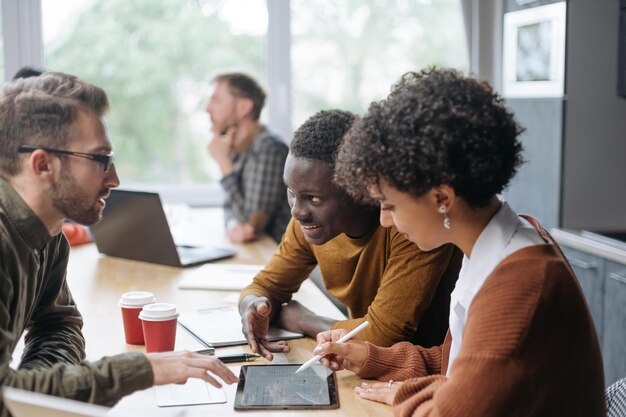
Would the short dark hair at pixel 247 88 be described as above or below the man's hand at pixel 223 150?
above

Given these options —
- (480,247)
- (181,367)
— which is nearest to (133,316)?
(181,367)

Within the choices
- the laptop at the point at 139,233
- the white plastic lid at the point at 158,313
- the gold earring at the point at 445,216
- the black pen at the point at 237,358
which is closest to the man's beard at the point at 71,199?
the white plastic lid at the point at 158,313

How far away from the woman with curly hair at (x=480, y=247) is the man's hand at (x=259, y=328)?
0.45 meters

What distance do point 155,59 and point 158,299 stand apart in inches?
94.8

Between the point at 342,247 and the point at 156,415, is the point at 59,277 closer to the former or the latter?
the point at 156,415

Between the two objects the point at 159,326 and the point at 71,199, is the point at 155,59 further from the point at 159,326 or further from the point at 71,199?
the point at 71,199

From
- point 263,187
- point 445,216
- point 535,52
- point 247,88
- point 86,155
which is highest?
point 535,52

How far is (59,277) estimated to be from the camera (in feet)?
5.61

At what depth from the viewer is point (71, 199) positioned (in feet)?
4.87

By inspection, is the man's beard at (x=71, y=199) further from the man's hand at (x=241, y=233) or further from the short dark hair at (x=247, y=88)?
the short dark hair at (x=247, y=88)

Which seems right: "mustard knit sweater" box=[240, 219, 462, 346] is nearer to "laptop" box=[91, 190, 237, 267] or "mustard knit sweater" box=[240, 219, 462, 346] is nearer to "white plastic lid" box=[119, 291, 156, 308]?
"white plastic lid" box=[119, 291, 156, 308]

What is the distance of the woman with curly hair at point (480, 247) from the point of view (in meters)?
1.21


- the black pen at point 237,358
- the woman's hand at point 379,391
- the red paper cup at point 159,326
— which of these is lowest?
the woman's hand at point 379,391

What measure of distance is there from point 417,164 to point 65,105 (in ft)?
2.21
